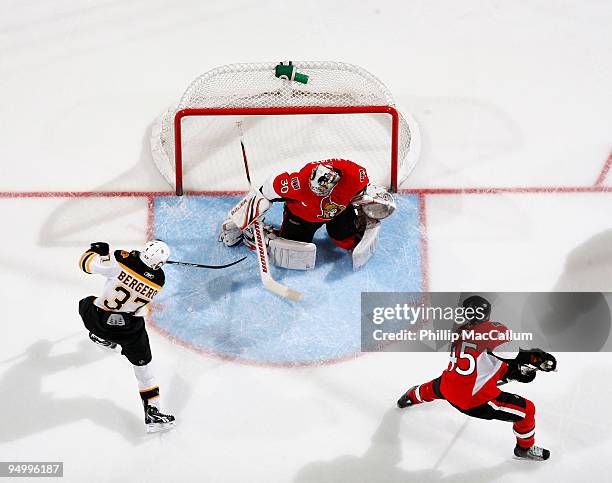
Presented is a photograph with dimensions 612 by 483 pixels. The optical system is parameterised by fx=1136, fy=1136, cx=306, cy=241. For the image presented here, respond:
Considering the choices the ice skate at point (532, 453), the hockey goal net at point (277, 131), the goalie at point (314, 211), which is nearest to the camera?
the ice skate at point (532, 453)

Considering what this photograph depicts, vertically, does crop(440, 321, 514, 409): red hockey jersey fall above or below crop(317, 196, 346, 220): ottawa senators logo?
below

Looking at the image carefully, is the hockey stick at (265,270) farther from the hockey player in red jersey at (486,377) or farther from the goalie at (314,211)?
the hockey player in red jersey at (486,377)

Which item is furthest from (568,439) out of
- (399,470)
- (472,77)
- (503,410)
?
(472,77)

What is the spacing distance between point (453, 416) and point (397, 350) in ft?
1.31

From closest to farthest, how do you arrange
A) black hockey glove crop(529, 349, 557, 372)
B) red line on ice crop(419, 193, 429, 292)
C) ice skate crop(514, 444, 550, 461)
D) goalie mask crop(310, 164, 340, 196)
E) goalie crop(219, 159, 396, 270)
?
black hockey glove crop(529, 349, 557, 372), ice skate crop(514, 444, 550, 461), goalie mask crop(310, 164, 340, 196), goalie crop(219, 159, 396, 270), red line on ice crop(419, 193, 429, 292)

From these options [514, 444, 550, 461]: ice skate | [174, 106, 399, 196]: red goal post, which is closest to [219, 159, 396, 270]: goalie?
[174, 106, 399, 196]: red goal post

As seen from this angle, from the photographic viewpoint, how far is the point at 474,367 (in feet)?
14.8

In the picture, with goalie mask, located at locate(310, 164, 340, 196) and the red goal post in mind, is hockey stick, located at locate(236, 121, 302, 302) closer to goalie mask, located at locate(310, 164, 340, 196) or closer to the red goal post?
the red goal post

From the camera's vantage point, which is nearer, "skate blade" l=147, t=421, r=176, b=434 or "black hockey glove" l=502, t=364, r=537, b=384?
"black hockey glove" l=502, t=364, r=537, b=384

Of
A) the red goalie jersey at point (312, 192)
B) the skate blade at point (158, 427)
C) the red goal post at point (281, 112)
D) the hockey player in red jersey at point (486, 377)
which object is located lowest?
the skate blade at point (158, 427)

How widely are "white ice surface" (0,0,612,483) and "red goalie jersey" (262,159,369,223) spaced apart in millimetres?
628

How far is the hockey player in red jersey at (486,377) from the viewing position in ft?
14.7

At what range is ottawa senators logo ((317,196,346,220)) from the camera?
508cm

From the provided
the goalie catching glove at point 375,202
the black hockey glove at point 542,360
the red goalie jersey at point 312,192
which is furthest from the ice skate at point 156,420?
the black hockey glove at point 542,360
